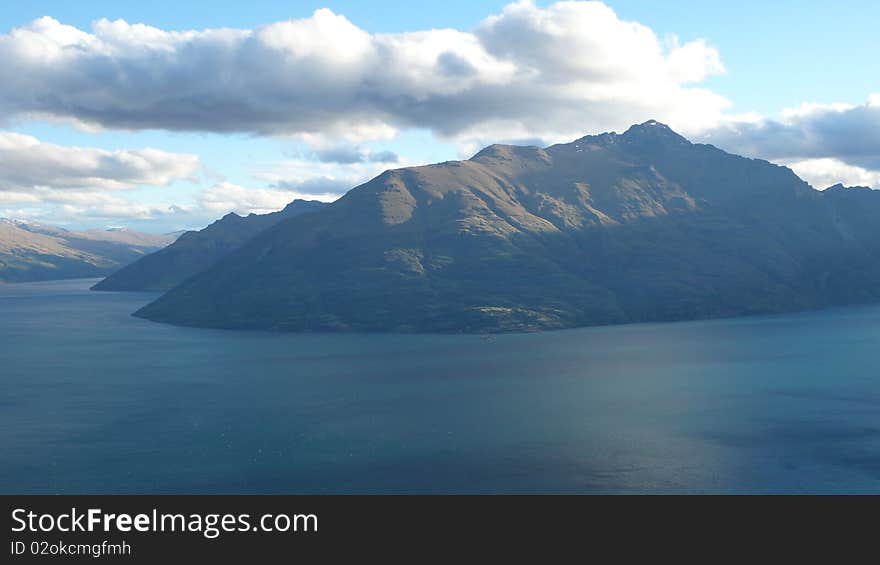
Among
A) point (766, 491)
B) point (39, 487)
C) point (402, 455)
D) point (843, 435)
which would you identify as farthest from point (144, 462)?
point (843, 435)

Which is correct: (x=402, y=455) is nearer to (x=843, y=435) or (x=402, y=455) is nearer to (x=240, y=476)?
(x=240, y=476)

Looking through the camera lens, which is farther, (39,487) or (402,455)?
(402,455)

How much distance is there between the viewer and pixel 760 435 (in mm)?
195625

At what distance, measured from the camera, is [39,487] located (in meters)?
158
